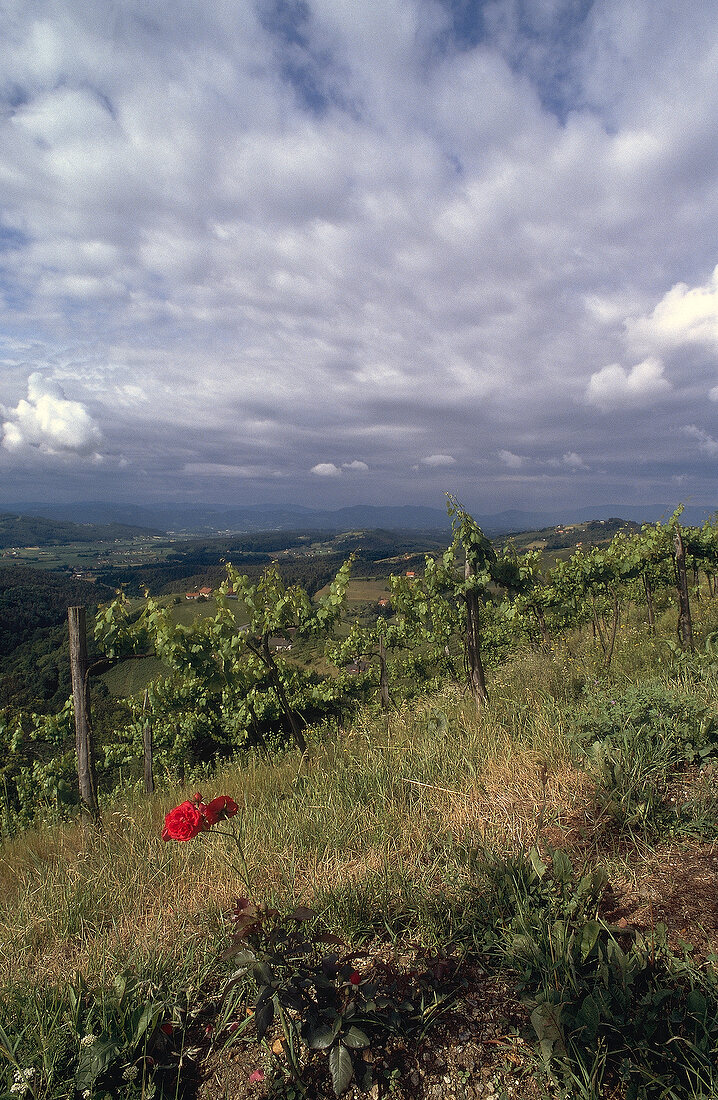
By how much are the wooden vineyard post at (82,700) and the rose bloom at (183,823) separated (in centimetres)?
297

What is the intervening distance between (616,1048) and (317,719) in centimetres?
1381

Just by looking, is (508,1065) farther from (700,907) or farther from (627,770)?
(627,770)

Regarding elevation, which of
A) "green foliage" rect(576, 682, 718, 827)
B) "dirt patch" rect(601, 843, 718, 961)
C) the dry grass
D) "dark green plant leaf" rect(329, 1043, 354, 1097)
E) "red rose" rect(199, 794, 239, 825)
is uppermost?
"red rose" rect(199, 794, 239, 825)

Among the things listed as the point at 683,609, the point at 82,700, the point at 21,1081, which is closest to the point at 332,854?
the point at 21,1081

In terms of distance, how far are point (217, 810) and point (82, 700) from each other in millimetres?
3130

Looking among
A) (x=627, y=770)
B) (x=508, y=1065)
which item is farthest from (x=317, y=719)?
(x=508, y=1065)

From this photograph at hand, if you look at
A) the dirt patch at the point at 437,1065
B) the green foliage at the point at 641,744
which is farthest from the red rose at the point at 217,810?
the green foliage at the point at 641,744

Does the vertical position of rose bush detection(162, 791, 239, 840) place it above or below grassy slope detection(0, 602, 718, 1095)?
above

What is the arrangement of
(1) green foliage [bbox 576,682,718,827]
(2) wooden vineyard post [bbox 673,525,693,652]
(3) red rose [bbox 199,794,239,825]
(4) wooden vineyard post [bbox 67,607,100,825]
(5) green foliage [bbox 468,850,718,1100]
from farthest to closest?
1. (2) wooden vineyard post [bbox 673,525,693,652]
2. (4) wooden vineyard post [bbox 67,607,100,825]
3. (1) green foliage [bbox 576,682,718,827]
4. (3) red rose [bbox 199,794,239,825]
5. (5) green foliage [bbox 468,850,718,1100]

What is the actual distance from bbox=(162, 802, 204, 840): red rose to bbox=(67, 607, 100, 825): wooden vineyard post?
2967 mm

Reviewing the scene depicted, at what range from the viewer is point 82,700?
4520mm

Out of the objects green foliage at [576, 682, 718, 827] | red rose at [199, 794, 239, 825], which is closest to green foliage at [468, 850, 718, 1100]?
green foliage at [576, 682, 718, 827]

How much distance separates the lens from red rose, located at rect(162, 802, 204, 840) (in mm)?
1983

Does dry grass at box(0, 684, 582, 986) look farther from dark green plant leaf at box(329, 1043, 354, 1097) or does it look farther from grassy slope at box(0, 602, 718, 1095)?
dark green plant leaf at box(329, 1043, 354, 1097)
